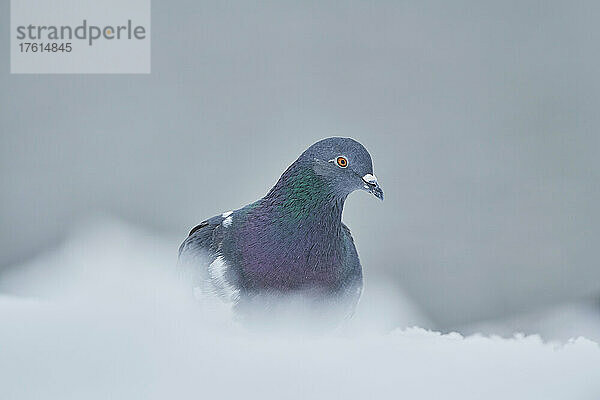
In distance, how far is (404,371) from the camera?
1404 mm

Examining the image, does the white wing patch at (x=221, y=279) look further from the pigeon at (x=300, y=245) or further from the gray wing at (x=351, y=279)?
the gray wing at (x=351, y=279)

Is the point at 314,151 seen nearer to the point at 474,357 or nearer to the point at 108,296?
the point at 474,357

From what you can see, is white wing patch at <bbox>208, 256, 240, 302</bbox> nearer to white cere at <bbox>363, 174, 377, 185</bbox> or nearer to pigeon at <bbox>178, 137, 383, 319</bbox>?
pigeon at <bbox>178, 137, 383, 319</bbox>

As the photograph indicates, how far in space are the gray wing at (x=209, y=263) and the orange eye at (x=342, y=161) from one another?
0.32 m

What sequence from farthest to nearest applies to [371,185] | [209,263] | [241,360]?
[209,263] < [371,185] < [241,360]

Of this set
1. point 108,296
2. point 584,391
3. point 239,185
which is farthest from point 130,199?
point 584,391

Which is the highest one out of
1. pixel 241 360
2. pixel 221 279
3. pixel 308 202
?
pixel 308 202

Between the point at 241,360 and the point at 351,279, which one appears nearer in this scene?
the point at 241,360

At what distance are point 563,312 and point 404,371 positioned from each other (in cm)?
148

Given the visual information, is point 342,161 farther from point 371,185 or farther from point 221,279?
point 221,279

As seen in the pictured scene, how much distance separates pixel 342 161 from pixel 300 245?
20cm

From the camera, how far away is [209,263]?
1769mm

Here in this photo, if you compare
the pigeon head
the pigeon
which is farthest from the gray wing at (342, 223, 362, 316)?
the pigeon head

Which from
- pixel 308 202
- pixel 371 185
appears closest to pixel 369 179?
pixel 371 185
